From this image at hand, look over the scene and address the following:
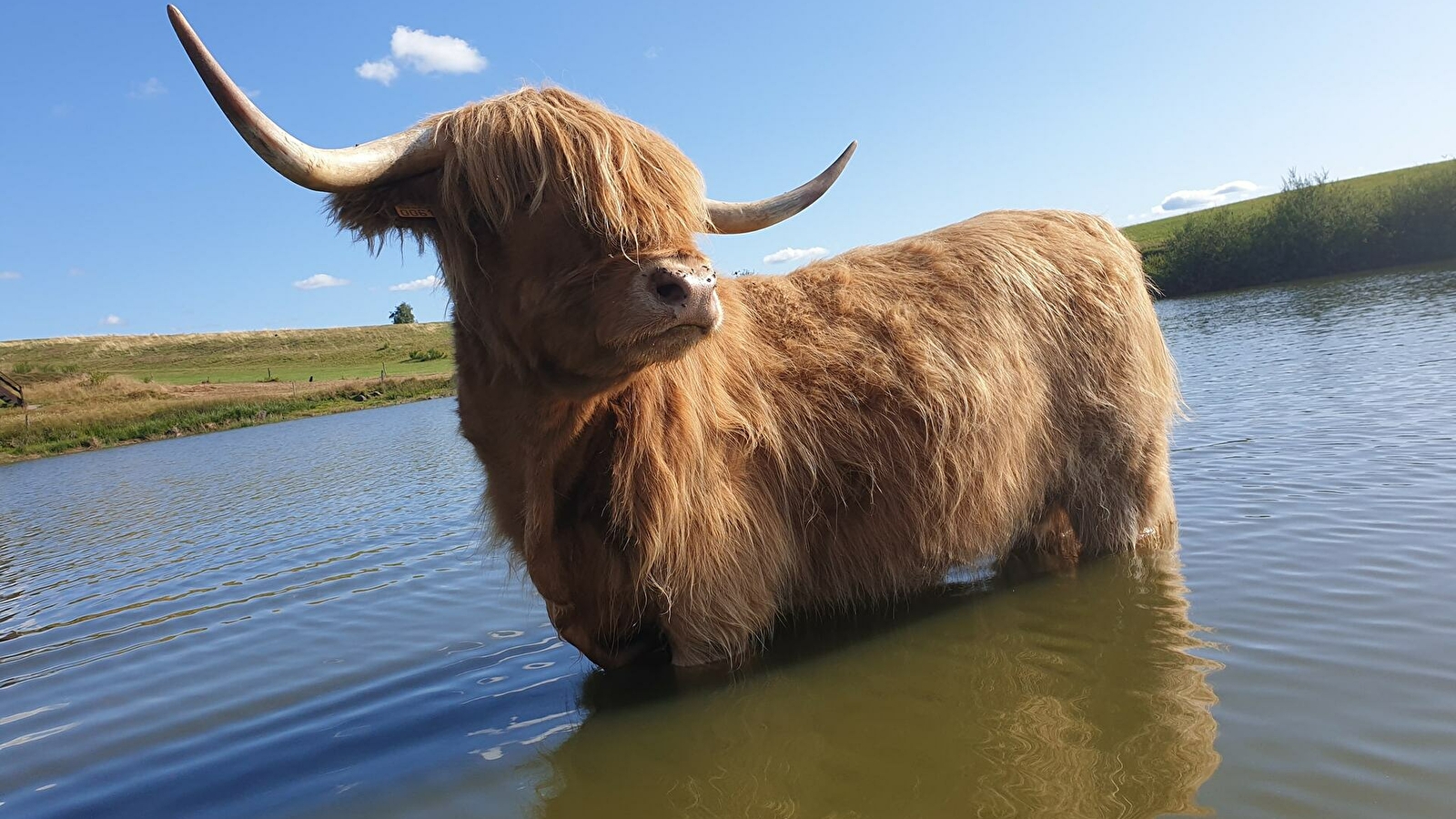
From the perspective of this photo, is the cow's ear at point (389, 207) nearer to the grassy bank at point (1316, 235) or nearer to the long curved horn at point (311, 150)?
the long curved horn at point (311, 150)

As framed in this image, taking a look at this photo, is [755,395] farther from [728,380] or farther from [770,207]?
[770,207]

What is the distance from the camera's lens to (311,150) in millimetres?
2398

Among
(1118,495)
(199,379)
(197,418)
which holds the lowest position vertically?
(1118,495)

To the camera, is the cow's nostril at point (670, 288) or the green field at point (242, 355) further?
the green field at point (242, 355)

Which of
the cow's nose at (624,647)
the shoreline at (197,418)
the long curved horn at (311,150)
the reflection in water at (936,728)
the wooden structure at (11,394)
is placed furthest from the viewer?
the wooden structure at (11,394)

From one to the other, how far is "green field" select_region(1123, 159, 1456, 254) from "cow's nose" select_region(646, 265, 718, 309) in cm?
4067

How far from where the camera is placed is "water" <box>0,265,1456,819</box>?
2.28m

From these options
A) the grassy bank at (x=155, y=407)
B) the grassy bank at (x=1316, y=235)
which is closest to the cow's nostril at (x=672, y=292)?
the grassy bank at (x=155, y=407)

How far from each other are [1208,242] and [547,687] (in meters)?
50.2

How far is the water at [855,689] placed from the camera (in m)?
2.28

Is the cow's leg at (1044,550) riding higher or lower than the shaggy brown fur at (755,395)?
lower

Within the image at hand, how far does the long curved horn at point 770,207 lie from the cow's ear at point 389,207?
1.11 metres

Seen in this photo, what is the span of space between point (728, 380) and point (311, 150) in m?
1.60

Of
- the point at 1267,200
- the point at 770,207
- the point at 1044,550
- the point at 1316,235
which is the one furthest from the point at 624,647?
the point at 1267,200
